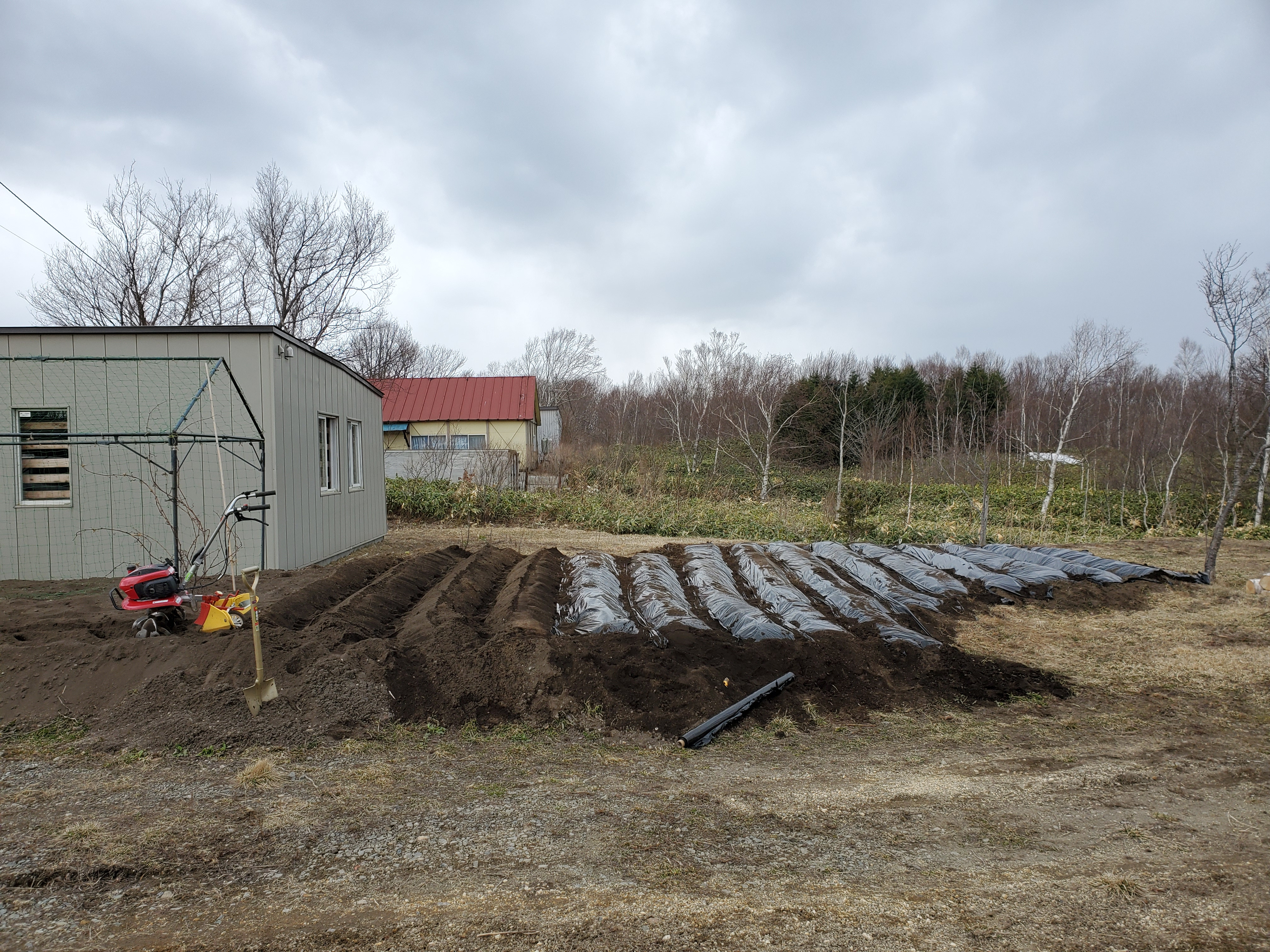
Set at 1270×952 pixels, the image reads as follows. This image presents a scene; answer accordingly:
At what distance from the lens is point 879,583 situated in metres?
8.55

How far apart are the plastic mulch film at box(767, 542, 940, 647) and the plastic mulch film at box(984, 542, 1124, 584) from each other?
317 cm

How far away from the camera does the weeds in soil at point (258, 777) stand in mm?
3832

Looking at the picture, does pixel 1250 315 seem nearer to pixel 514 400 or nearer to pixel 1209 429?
pixel 1209 429

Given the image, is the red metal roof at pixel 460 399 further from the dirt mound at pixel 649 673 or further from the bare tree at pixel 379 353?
the dirt mound at pixel 649 673

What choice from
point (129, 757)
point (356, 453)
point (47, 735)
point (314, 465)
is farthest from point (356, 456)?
point (129, 757)

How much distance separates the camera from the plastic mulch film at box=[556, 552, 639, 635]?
6.41 metres

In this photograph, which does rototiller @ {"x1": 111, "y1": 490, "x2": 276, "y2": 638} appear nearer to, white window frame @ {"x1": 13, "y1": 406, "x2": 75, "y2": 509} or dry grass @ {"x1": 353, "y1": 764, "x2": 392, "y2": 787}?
dry grass @ {"x1": 353, "y1": 764, "x2": 392, "y2": 787}

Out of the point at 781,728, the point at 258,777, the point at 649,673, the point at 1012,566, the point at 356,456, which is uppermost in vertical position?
the point at 356,456

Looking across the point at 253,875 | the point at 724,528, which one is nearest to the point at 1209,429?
the point at 724,528

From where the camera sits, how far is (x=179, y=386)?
29.2 ft

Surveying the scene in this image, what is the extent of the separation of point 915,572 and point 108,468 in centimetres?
1030

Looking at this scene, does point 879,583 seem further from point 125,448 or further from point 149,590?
point 125,448

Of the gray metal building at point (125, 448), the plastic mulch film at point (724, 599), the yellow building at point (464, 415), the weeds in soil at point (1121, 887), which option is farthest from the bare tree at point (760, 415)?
the weeds in soil at point (1121, 887)

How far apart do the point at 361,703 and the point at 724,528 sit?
11.0 metres
